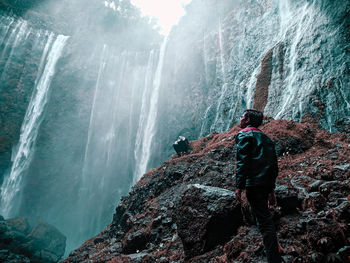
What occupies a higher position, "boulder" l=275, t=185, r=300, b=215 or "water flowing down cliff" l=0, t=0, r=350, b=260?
"water flowing down cliff" l=0, t=0, r=350, b=260

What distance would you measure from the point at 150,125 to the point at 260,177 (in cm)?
3003

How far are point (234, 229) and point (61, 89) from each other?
4407 centimetres

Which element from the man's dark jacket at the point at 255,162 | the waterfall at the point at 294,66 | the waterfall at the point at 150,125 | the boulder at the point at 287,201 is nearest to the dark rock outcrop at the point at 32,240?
the waterfall at the point at 150,125

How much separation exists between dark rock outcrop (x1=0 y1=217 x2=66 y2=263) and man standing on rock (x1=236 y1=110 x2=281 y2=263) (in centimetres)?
2712

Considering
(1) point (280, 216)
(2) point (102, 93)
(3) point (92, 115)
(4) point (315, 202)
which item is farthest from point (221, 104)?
(3) point (92, 115)

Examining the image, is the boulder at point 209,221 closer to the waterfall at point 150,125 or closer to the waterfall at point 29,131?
the waterfall at point 150,125

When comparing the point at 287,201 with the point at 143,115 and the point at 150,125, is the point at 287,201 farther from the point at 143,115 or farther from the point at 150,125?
the point at 143,115

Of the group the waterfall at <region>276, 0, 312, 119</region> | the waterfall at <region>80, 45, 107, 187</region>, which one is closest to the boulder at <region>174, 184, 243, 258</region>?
the waterfall at <region>276, 0, 312, 119</region>

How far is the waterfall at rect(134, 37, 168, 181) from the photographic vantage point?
30.0 meters

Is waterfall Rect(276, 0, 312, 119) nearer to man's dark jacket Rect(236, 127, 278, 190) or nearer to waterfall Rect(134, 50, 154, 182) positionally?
man's dark jacket Rect(236, 127, 278, 190)

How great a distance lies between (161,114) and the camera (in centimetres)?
3228

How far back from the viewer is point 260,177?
97.8 inches

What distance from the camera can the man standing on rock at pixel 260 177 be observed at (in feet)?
8.06

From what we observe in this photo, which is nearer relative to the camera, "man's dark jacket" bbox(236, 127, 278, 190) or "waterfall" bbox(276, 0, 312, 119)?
"man's dark jacket" bbox(236, 127, 278, 190)
